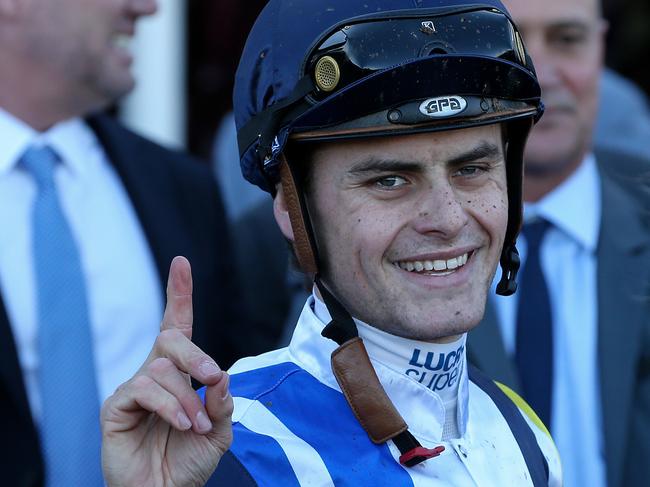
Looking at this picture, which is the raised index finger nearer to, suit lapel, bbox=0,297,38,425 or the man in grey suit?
suit lapel, bbox=0,297,38,425

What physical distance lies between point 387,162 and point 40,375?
1577 mm

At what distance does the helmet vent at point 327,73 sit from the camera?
237cm

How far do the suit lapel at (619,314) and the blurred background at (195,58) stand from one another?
220 centimetres

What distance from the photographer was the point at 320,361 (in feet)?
8.14

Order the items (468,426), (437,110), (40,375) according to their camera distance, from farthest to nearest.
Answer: (40,375) → (468,426) → (437,110)

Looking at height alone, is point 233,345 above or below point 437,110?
below

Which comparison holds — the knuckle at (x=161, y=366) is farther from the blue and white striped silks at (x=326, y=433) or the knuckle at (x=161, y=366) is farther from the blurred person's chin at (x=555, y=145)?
the blurred person's chin at (x=555, y=145)

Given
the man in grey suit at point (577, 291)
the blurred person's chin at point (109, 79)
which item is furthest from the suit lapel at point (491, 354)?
the blurred person's chin at point (109, 79)

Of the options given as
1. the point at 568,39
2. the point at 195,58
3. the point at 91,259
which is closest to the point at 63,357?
the point at 91,259

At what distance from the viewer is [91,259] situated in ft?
12.4

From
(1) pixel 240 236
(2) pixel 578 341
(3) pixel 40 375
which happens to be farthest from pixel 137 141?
(2) pixel 578 341

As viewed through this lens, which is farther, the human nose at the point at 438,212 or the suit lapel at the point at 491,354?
the suit lapel at the point at 491,354

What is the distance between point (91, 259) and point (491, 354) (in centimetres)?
118

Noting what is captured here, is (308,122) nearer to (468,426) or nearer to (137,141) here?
(468,426)
